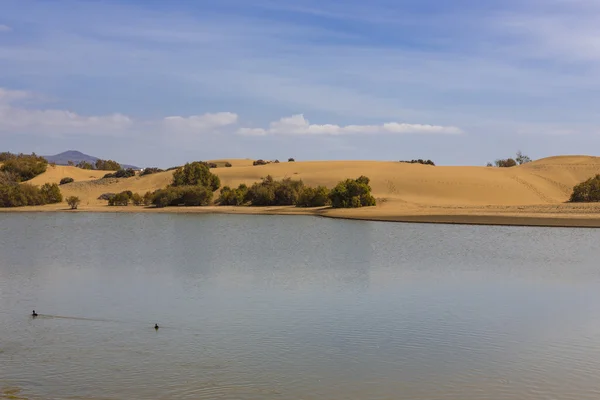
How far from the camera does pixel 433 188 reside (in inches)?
3125

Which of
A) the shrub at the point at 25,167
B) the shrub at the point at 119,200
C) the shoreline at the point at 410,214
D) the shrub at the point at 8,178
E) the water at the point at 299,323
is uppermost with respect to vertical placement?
the shrub at the point at 25,167

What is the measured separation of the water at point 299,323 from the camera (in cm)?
1131

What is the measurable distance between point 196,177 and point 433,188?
27.6 m

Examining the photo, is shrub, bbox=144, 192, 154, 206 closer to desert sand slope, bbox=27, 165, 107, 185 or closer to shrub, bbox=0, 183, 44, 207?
shrub, bbox=0, 183, 44, 207

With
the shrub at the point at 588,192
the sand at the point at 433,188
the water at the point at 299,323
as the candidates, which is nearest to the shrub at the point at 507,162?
the sand at the point at 433,188

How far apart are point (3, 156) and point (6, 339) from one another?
4238 inches

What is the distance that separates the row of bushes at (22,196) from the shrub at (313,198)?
2858 centimetres

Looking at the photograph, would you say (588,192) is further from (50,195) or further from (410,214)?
(50,195)

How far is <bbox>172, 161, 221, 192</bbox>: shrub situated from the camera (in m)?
77.6

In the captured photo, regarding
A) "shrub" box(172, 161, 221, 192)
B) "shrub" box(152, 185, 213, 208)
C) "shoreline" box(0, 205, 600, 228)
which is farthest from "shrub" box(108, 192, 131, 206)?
"shrub" box(172, 161, 221, 192)

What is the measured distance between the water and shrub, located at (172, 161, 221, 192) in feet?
152

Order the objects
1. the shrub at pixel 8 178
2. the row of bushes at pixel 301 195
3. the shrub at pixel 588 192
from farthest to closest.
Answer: the shrub at pixel 8 178 < the row of bushes at pixel 301 195 < the shrub at pixel 588 192

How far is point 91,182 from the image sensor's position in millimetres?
→ 90500

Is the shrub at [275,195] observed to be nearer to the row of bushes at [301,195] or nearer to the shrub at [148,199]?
the row of bushes at [301,195]
